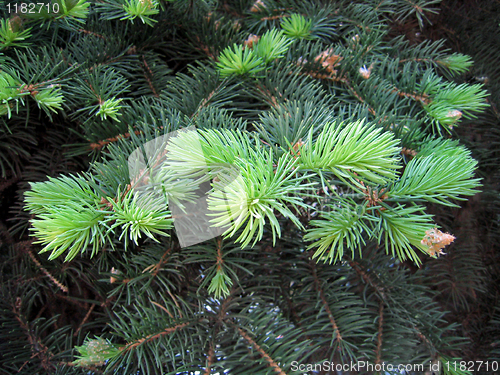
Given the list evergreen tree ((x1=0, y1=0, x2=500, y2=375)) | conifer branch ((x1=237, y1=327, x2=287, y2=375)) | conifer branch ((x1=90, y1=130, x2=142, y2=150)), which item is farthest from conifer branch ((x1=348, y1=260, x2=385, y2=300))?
conifer branch ((x1=90, y1=130, x2=142, y2=150))

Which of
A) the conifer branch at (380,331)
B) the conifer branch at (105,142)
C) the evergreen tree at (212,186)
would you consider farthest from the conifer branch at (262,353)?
the conifer branch at (105,142)

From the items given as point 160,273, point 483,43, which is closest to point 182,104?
point 160,273

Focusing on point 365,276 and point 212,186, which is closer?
point 212,186

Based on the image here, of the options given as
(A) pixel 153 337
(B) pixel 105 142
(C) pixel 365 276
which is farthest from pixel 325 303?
(B) pixel 105 142

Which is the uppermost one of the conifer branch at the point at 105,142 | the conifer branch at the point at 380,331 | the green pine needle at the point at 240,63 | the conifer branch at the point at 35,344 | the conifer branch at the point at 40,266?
the green pine needle at the point at 240,63

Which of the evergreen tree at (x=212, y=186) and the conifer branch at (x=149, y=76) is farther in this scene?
the conifer branch at (x=149, y=76)

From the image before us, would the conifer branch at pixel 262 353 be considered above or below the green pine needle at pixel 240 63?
below

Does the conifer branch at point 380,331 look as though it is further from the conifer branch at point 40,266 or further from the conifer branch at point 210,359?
the conifer branch at point 40,266

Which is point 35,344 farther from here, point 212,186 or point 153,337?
point 212,186
